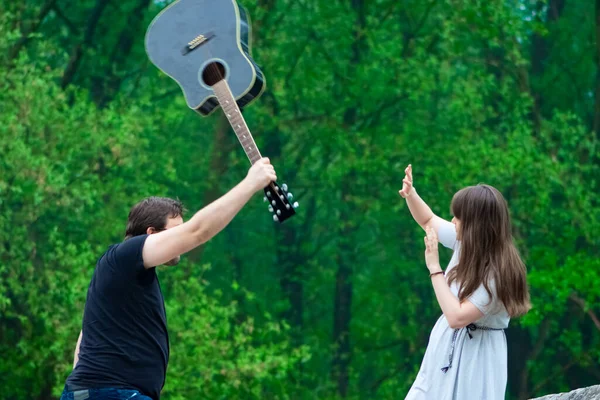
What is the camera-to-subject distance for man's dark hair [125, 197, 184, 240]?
3.62 meters

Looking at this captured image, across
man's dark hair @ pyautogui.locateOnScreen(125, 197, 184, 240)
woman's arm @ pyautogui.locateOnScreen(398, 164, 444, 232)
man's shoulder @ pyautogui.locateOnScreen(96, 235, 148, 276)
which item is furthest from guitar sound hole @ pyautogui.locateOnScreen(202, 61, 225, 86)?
woman's arm @ pyautogui.locateOnScreen(398, 164, 444, 232)

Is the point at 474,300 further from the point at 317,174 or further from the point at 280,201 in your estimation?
the point at 317,174

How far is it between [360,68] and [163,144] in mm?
4366

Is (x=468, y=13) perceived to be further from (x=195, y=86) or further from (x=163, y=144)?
(x=195, y=86)

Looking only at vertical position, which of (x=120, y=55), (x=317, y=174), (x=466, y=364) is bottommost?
(x=317, y=174)

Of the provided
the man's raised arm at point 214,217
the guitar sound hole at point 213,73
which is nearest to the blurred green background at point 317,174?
the guitar sound hole at point 213,73

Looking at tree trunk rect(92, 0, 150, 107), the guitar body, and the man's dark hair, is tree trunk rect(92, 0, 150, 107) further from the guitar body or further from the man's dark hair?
the man's dark hair

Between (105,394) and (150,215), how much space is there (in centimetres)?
64

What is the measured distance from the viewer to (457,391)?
148 inches

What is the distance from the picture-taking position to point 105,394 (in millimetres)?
3379

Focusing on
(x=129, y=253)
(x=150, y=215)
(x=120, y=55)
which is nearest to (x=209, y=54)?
(x=150, y=215)

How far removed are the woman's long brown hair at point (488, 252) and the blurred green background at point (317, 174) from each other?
8937 millimetres

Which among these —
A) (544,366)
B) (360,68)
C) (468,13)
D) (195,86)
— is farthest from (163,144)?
(195,86)

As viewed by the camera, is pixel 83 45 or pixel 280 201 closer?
pixel 280 201
